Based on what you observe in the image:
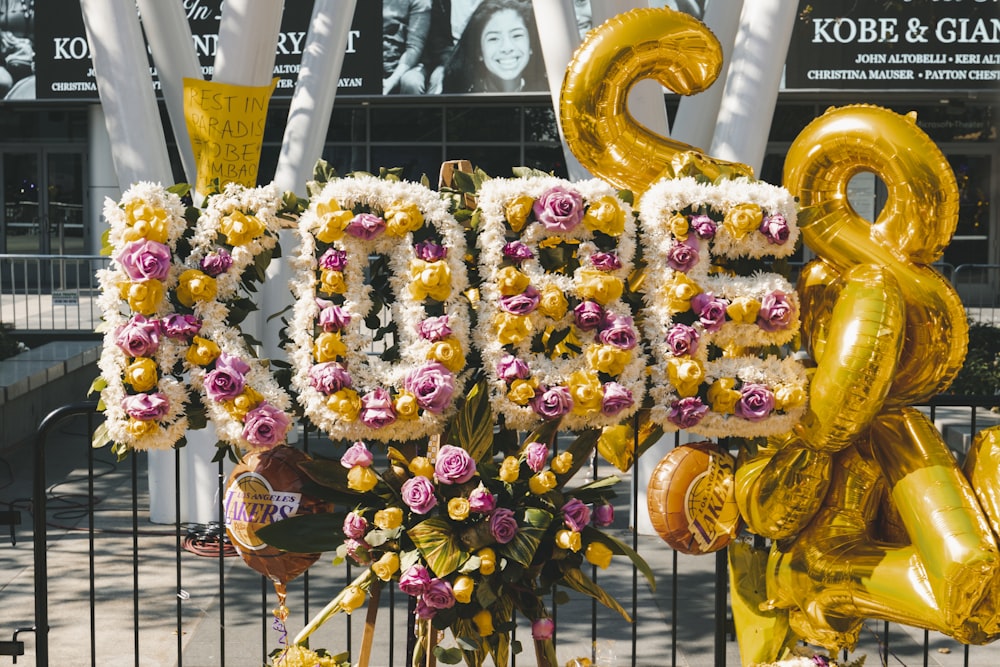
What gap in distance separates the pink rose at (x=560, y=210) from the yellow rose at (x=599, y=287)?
148 mm

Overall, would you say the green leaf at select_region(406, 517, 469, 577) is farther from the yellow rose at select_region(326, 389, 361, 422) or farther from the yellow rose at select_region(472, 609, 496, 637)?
the yellow rose at select_region(326, 389, 361, 422)

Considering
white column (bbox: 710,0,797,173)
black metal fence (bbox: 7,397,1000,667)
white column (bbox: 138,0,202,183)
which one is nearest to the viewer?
black metal fence (bbox: 7,397,1000,667)

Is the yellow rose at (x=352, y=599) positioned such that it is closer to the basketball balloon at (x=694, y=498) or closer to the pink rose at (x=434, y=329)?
the pink rose at (x=434, y=329)

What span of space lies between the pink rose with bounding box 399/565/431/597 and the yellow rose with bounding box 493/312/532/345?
2.17 feet

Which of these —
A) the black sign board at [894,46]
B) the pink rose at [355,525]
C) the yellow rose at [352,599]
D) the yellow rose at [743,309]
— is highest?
the black sign board at [894,46]

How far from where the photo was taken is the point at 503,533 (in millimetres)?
3139

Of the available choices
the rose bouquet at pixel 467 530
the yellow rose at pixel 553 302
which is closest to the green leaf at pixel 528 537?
the rose bouquet at pixel 467 530

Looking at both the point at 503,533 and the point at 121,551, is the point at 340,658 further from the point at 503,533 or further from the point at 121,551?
the point at 121,551

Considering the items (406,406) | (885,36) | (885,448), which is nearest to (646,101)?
(885,448)

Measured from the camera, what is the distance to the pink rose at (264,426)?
316cm

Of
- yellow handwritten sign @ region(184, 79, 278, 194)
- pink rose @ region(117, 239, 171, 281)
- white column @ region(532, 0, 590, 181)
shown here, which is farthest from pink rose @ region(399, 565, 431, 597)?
white column @ region(532, 0, 590, 181)

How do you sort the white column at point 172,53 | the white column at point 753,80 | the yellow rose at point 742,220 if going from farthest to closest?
the white column at point 172,53 → the white column at point 753,80 → the yellow rose at point 742,220

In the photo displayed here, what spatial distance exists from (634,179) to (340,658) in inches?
69.3

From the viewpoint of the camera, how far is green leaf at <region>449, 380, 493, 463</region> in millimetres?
3211
